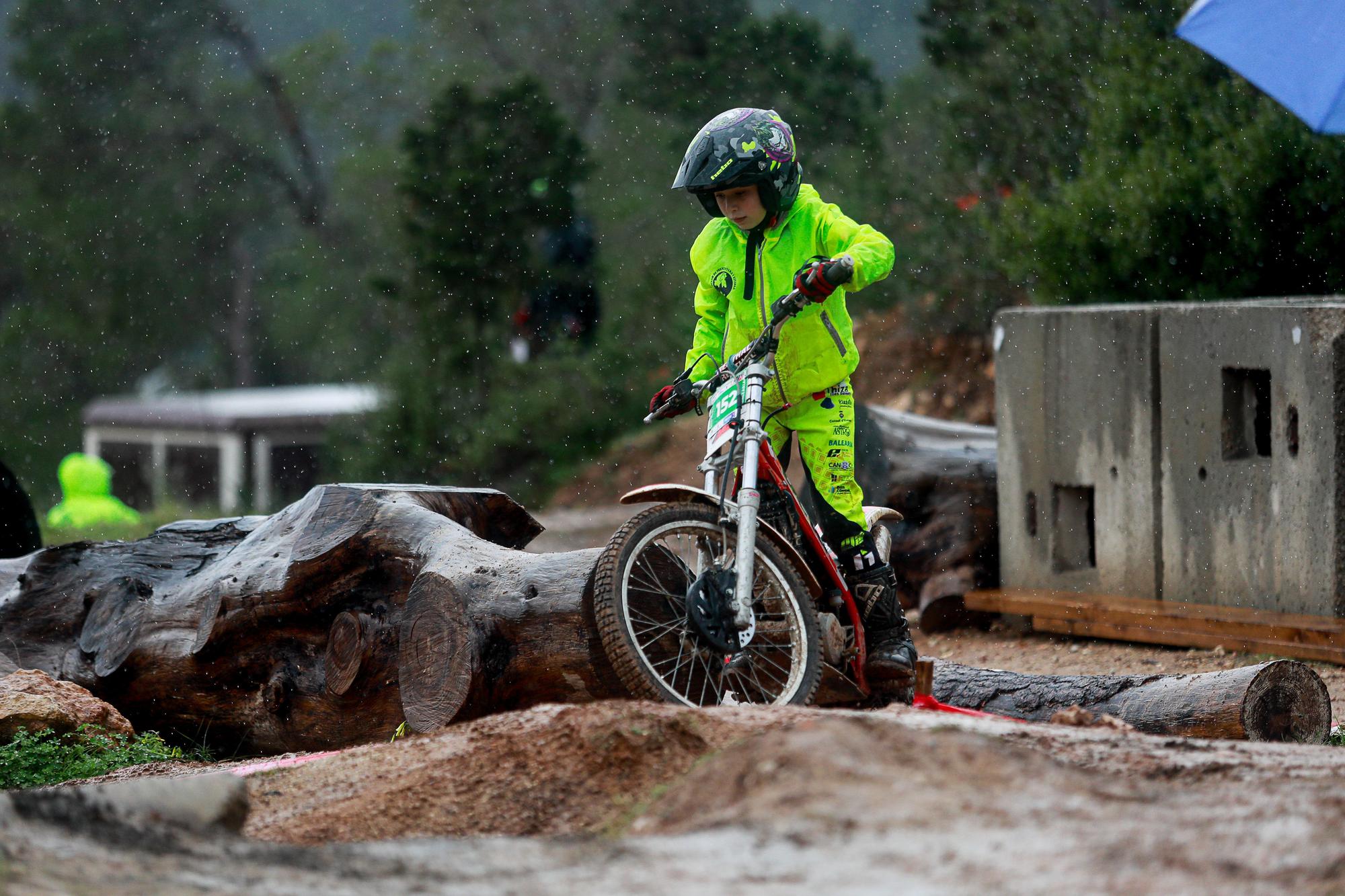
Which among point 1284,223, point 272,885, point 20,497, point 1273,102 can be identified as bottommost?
point 272,885

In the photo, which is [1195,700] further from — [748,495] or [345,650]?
[345,650]

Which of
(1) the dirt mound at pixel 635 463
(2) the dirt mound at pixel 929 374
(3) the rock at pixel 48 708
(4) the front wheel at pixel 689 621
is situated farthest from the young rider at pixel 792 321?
(1) the dirt mound at pixel 635 463

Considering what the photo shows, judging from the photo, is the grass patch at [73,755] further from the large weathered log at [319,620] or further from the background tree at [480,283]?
the background tree at [480,283]

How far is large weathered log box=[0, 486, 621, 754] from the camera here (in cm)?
466

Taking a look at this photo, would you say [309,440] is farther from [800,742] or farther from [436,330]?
[800,742]

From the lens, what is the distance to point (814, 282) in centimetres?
452

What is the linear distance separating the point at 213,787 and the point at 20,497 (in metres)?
5.62

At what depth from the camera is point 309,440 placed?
80.5ft

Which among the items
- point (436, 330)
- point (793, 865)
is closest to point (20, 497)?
point (793, 865)

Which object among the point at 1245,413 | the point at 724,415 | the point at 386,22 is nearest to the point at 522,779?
the point at 724,415

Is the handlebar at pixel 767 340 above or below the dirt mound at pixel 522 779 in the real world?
above

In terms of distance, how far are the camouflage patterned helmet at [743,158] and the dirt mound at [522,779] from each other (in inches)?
66.3

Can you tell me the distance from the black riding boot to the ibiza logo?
907mm

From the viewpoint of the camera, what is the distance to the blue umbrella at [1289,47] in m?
7.44
